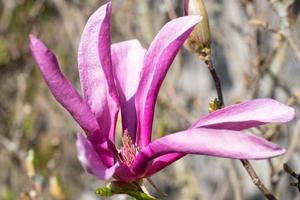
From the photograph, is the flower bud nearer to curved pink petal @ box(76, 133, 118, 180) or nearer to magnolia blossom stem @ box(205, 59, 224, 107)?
magnolia blossom stem @ box(205, 59, 224, 107)

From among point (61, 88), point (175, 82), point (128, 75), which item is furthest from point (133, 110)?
point (175, 82)

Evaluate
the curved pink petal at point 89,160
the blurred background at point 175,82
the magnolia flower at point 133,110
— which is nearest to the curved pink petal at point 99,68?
the magnolia flower at point 133,110

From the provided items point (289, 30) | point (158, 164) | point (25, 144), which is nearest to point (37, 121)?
point (25, 144)

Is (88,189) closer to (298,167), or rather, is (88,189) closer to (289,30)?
(298,167)

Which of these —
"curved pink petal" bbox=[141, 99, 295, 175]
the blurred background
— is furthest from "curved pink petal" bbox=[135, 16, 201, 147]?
the blurred background

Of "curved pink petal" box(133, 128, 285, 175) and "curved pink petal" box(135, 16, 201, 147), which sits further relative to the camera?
"curved pink petal" box(135, 16, 201, 147)
